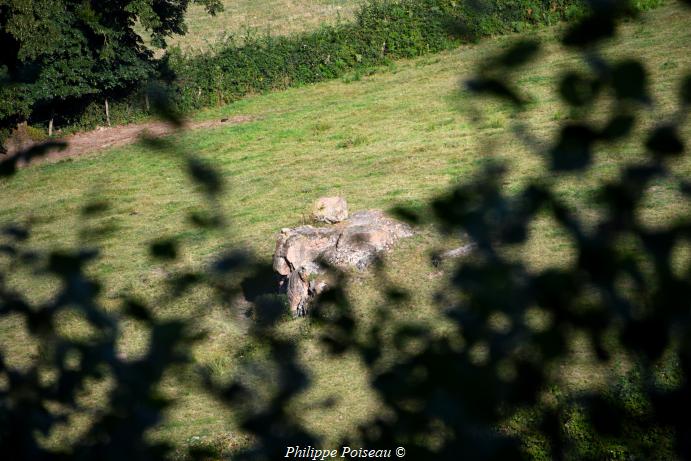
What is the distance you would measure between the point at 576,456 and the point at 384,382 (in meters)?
1.24

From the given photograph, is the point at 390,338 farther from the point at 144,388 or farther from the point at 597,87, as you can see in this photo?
the point at 597,87

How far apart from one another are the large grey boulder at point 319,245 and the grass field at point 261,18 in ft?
63.5

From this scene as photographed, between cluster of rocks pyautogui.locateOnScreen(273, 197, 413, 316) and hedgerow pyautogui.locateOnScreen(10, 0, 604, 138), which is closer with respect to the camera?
cluster of rocks pyautogui.locateOnScreen(273, 197, 413, 316)

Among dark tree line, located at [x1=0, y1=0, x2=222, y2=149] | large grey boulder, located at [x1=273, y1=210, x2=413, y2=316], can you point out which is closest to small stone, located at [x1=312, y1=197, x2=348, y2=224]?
large grey boulder, located at [x1=273, y1=210, x2=413, y2=316]

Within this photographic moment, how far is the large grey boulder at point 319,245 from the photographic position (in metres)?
5.35

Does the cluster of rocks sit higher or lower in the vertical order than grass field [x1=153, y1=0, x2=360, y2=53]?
higher

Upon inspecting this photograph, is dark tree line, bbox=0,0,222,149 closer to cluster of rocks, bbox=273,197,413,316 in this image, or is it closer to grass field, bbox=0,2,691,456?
grass field, bbox=0,2,691,456

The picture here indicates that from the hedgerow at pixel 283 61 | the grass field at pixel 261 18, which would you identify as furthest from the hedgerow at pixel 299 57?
the grass field at pixel 261 18

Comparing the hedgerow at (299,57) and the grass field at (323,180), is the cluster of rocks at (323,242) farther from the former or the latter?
the hedgerow at (299,57)

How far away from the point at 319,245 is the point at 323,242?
44mm

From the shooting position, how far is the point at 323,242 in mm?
6070

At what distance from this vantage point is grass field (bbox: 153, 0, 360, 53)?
26.2 m

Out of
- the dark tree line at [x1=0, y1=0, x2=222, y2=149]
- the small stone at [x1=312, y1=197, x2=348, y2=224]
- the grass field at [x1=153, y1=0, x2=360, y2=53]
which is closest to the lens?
the small stone at [x1=312, y1=197, x2=348, y2=224]

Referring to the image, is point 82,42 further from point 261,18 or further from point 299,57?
point 261,18
